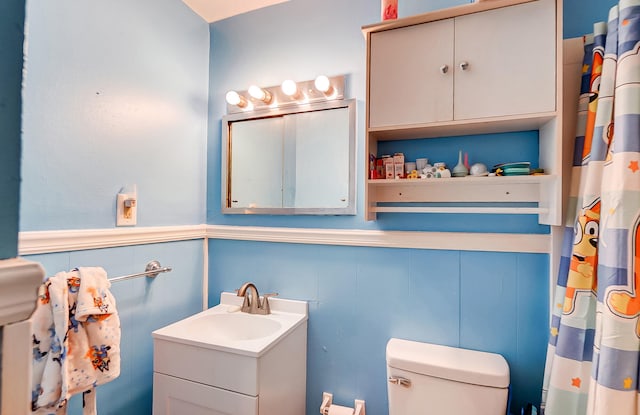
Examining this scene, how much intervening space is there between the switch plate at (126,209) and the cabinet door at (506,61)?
1.35m

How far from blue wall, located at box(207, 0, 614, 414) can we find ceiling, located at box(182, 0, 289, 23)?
0.04m

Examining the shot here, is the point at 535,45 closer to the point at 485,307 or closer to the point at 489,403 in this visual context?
the point at 485,307

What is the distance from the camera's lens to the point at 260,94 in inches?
60.9

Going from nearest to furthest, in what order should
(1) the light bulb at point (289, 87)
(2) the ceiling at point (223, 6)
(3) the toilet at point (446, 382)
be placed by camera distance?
(3) the toilet at point (446, 382)
(1) the light bulb at point (289, 87)
(2) the ceiling at point (223, 6)

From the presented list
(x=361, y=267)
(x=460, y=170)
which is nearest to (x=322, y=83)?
(x=460, y=170)

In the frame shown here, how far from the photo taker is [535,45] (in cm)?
102

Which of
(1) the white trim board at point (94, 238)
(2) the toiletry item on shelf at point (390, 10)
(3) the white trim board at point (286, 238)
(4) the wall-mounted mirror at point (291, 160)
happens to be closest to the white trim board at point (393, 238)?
(3) the white trim board at point (286, 238)

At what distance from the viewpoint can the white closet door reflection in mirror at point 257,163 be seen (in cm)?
160

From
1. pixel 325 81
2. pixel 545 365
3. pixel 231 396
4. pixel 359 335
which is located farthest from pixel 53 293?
pixel 545 365

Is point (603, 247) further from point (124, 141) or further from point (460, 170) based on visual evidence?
point (124, 141)

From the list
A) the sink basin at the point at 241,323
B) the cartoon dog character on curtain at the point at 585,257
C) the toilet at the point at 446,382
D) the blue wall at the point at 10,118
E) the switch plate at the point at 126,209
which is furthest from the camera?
the sink basin at the point at 241,323

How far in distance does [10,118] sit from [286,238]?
123cm

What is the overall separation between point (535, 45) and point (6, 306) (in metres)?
1.43

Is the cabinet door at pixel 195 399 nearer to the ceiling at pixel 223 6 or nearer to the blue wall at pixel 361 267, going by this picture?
the blue wall at pixel 361 267
